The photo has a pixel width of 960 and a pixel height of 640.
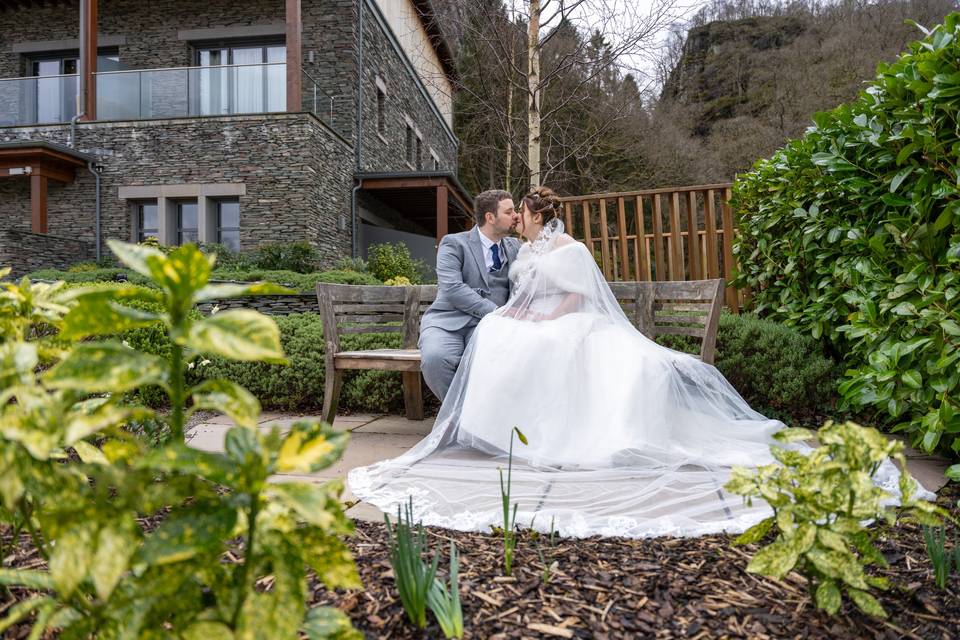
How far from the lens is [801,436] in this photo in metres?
1.42

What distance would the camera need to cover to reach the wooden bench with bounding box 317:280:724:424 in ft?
12.4

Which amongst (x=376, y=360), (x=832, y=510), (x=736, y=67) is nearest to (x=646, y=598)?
(x=832, y=510)

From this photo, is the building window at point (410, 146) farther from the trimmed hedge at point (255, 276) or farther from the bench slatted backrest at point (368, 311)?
the bench slatted backrest at point (368, 311)

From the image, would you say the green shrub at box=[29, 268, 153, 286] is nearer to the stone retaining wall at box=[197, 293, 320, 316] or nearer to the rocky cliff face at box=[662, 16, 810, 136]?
the stone retaining wall at box=[197, 293, 320, 316]

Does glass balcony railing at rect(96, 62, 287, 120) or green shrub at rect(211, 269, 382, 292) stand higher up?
glass balcony railing at rect(96, 62, 287, 120)

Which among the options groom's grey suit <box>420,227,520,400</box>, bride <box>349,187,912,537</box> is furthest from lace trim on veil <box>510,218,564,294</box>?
groom's grey suit <box>420,227,520,400</box>

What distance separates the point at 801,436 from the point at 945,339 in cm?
173

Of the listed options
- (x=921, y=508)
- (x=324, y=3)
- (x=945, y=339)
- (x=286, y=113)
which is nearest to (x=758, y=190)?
(x=945, y=339)

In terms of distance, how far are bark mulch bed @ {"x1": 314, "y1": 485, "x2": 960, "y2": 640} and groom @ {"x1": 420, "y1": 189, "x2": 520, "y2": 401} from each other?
1887mm

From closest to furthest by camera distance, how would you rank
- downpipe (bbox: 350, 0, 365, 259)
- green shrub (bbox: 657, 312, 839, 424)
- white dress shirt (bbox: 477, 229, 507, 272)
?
green shrub (bbox: 657, 312, 839, 424)
white dress shirt (bbox: 477, 229, 507, 272)
downpipe (bbox: 350, 0, 365, 259)

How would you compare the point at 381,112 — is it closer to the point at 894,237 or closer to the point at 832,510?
the point at 894,237

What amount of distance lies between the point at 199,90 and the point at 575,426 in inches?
512

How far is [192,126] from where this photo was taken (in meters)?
12.9

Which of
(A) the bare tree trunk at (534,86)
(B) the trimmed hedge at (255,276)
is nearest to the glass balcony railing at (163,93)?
(B) the trimmed hedge at (255,276)
